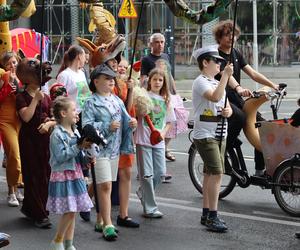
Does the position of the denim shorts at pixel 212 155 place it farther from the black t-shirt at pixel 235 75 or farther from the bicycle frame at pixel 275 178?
the black t-shirt at pixel 235 75

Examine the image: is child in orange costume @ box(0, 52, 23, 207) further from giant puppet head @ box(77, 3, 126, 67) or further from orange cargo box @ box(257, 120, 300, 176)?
orange cargo box @ box(257, 120, 300, 176)

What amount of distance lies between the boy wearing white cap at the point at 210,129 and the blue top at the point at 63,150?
1.41m

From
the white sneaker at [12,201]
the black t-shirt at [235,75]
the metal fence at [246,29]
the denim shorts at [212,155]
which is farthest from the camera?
the metal fence at [246,29]

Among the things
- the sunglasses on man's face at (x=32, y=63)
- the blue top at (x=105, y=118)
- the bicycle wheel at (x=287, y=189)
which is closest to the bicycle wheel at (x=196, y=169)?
the bicycle wheel at (x=287, y=189)

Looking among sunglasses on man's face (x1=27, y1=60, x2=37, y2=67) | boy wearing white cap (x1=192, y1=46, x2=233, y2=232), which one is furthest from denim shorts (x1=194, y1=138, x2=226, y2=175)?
sunglasses on man's face (x1=27, y1=60, x2=37, y2=67)

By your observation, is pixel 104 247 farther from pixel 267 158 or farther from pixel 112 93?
pixel 267 158

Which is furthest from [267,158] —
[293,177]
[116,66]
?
[116,66]

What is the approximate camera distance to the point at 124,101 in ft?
23.6

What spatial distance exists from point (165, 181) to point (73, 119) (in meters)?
3.53

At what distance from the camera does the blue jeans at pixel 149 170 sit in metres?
7.44

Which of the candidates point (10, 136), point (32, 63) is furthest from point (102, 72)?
point (10, 136)

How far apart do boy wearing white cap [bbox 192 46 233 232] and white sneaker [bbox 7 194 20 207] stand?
2.21 metres

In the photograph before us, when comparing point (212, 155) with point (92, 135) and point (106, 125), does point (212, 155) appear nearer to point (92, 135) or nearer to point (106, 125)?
point (106, 125)

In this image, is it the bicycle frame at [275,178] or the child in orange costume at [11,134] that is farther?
the child in orange costume at [11,134]
